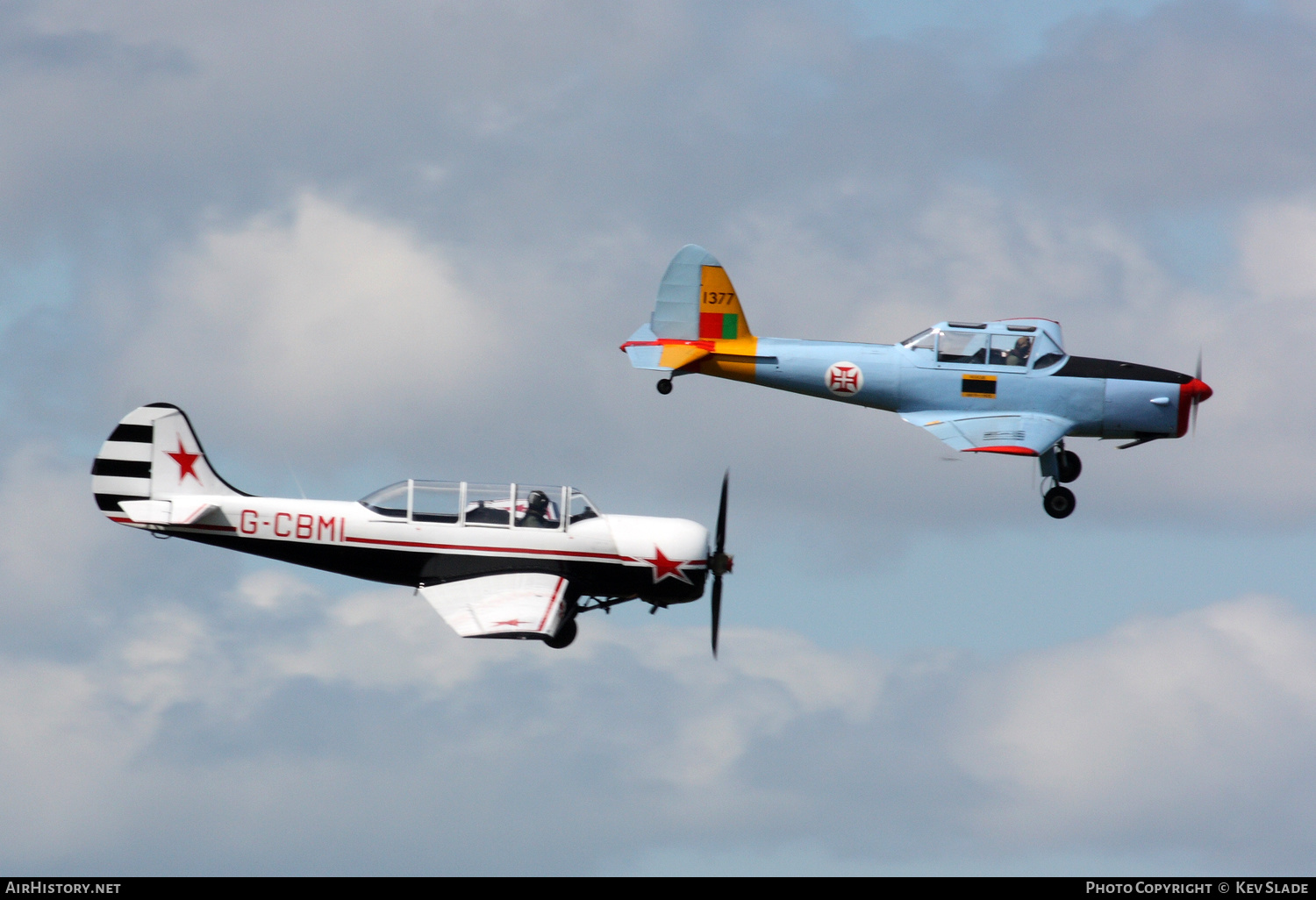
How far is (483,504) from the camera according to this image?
4062cm

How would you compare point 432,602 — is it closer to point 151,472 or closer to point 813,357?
point 151,472

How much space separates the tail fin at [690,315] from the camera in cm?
4453

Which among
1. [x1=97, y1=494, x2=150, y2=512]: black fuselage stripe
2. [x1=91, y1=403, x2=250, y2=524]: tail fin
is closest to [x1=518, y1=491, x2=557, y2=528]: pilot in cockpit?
[x1=91, y1=403, x2=250, y2=524]: tail fin

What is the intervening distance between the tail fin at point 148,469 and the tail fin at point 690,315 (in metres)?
8.47

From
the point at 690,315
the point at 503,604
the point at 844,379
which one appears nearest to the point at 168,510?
the point at 503,604

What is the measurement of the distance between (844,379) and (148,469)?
13.0 m

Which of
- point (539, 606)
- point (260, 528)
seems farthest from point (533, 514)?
point (260, 528)

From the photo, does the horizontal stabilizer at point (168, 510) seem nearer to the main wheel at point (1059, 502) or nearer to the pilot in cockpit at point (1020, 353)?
the pilot in cockpit at point (1020, 353)

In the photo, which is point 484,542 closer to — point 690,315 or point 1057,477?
point 690,315

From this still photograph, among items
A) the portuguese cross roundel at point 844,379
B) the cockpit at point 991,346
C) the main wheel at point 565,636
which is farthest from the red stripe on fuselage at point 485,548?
the cockpit at point 991,346

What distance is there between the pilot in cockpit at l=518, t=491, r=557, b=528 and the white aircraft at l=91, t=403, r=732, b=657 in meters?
0.02

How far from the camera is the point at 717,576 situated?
40.7 m

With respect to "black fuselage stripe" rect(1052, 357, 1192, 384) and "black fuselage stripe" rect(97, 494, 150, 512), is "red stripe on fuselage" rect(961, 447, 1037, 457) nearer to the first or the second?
"black fuselage stripe" rect(1052, 357, 1192, 384)
